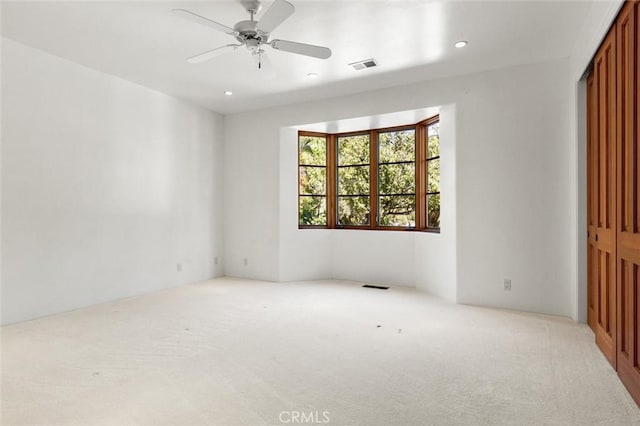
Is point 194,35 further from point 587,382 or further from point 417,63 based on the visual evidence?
point 587,382

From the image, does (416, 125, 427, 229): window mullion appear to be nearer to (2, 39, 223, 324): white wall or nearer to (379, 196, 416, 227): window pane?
(379, 196, 416, 227): window pane

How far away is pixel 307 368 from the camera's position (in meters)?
2.43

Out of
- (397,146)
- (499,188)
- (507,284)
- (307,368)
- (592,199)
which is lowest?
(307,368)

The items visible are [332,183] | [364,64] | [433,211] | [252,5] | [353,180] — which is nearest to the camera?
[252,5]

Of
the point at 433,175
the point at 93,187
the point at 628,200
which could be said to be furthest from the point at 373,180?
the point at 93,187

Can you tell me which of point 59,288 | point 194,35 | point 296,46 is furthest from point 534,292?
point 59,288

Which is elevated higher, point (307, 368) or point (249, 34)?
point (249, 34)

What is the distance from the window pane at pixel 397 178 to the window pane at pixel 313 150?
3.26ft

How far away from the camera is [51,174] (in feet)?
12.1

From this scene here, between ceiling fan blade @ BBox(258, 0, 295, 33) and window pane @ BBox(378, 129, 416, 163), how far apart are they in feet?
10.2

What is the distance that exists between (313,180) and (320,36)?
2.74m

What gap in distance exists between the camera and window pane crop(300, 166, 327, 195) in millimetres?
5750

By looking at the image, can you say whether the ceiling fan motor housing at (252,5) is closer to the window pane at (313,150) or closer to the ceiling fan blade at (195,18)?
the ceiling fan blade at (195,18)

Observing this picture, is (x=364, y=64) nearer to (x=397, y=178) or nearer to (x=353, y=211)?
(x=397, y=178)
